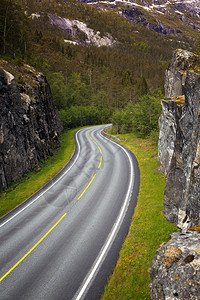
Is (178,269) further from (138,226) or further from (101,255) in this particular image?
(138,226)

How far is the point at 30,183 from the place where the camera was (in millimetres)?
17812

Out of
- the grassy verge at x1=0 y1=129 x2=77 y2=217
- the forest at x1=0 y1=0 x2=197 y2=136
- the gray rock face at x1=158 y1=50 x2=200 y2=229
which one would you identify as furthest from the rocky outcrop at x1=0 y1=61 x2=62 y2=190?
the gray rock face at x1=158 y1=50 x2=200 y2=229

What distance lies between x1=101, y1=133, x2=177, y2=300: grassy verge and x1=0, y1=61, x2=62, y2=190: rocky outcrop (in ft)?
42.2

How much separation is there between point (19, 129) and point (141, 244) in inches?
652

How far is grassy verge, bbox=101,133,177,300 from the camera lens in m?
7.05

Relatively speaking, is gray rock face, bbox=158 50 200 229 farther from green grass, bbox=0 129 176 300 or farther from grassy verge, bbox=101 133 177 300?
green grass, bbox=0 129 176 300

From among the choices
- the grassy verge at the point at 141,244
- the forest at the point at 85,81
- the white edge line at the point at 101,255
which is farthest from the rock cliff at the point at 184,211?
the forest at the point at 85,81

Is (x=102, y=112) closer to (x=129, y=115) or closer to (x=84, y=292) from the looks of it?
(x=129, y=115)

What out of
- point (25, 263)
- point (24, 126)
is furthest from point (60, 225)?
point (24, 126)

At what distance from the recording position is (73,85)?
73.2 meters

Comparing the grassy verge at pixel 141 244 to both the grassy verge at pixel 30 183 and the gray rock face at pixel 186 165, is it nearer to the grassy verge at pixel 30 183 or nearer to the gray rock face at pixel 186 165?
the gray rock face at pixel 186 165

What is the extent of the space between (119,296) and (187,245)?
13.8 feet

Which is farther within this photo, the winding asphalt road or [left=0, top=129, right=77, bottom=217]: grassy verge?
[left=0, top=129, right=77, bottom=217]: grassy verge

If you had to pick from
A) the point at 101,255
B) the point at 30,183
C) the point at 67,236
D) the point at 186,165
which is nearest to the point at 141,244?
the point at 101,255
